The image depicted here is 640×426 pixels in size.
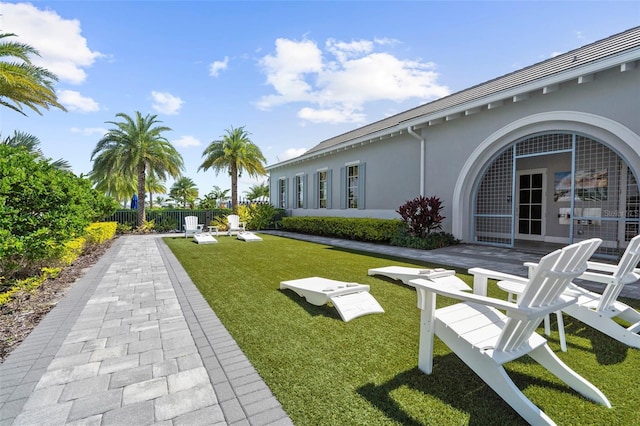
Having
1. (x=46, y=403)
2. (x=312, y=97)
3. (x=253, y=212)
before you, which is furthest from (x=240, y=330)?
(x=253, y=212)

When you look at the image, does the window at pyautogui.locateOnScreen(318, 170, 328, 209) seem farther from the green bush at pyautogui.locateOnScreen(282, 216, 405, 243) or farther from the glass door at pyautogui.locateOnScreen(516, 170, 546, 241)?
the glass door at pyautogui.locateOnScreen(516, 170, 546, 241)

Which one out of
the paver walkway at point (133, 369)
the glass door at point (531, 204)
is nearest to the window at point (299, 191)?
the glass door at point (531, 204)

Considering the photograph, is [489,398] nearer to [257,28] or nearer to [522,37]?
[522,37]

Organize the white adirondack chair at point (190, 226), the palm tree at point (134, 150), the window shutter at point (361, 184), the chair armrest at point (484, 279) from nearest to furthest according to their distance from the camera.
A: the chair armrest at point (484, 279), the window shutter at point (361, 184), the white adirondack chair at point (190, 226), the palm tree at point (134, 150)

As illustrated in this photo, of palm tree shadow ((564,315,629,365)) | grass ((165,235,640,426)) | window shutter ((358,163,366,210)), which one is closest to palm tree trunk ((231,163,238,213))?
window shutter ((358,163,366,210))

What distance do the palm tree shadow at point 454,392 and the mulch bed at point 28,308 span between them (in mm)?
3341

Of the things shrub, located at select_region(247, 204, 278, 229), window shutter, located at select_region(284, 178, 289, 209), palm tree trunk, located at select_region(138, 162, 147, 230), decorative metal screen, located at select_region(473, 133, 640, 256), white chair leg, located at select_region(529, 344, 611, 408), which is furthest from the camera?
window shutter, located at select_region(284, 178, 289, 209)

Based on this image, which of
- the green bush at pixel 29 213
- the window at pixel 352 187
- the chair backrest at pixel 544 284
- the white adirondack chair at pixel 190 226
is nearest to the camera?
the chair backrest at pixel 544 284

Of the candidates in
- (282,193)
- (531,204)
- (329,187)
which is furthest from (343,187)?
(531,204)

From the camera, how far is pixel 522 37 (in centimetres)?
898

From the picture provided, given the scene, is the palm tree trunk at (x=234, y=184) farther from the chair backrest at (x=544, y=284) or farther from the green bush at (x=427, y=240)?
the chair backrest at (x=544, y=284)

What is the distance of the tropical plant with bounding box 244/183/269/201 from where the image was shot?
34.3 meters

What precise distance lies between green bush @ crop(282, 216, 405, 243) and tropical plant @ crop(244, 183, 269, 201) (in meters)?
18.1

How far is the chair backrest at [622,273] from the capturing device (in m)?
2.84
